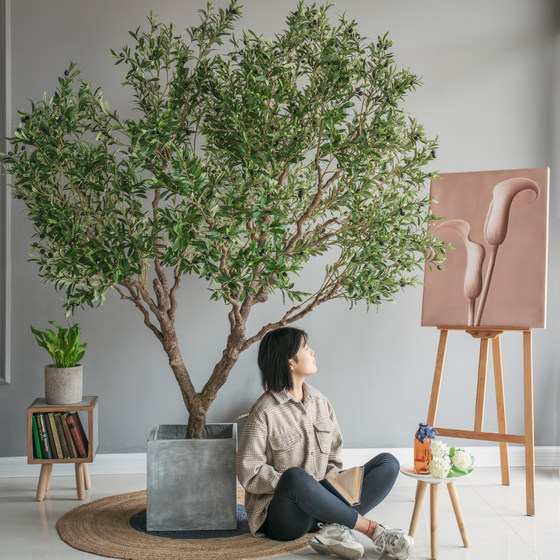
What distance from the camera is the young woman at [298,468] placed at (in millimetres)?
2490

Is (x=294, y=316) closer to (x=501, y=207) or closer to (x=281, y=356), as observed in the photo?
(x=281, y=356)

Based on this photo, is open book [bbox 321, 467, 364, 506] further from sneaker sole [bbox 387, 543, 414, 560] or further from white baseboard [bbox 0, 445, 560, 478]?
white baseboard [bbox 0, 445, 560, 478]

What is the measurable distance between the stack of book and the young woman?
96 cm

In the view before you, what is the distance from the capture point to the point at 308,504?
8.14 ft

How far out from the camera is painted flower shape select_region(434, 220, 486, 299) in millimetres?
3238

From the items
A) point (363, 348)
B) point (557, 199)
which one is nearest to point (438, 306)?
point (363, 348)

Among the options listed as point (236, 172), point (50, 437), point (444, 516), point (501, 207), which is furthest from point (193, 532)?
point (501, 207)

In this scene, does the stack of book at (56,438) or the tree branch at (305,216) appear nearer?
the tree branch at (305,216)

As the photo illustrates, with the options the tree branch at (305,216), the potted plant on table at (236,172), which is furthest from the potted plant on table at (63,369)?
the tree branch at (305,216)

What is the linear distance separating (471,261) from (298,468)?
4.60ft

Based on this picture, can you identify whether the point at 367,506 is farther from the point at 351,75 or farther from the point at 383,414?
the point at 351,75

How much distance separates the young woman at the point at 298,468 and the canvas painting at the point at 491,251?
850 millimetres

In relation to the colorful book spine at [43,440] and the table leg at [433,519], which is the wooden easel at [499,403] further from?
the colorful book spine at [43,440]

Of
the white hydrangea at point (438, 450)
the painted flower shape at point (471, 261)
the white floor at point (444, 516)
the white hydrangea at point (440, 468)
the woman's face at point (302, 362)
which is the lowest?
the white floor at point (444, 516)
